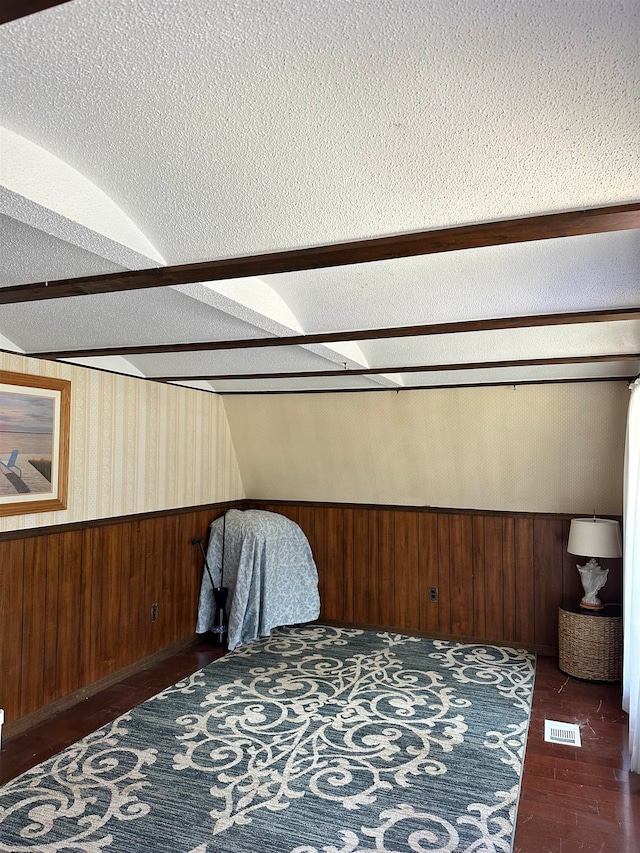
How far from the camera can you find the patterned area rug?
2.62 meters

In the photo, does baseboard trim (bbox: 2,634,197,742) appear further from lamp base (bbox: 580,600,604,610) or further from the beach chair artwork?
lamp base (bbox: 580,600,604,610)

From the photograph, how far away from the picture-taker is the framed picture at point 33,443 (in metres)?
3.52

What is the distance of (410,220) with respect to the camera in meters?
1.63

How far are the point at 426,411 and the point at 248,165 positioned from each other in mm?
3939

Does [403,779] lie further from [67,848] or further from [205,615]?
[205,615]

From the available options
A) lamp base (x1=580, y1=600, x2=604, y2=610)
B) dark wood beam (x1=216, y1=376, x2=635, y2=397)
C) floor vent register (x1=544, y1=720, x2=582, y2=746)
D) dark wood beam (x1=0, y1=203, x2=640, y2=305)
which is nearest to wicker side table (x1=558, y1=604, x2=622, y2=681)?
lamp base (x1=580, y1=600, x2=604, y2=610)

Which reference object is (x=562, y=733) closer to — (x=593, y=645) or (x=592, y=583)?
(x=593, y=645)

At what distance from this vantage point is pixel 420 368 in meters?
3.96

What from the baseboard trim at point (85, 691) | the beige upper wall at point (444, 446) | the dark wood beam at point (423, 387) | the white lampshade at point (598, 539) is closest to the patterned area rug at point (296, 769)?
the baseboard trim at point (85, 691)

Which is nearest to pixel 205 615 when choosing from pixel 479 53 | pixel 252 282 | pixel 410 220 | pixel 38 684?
pixel 38 684

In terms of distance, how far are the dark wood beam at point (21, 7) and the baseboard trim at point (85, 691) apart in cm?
367

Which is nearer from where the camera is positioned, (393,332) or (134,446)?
(393,332)

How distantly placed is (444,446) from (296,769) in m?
2.89

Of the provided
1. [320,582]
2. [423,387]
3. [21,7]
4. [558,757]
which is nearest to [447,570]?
[320,582]
